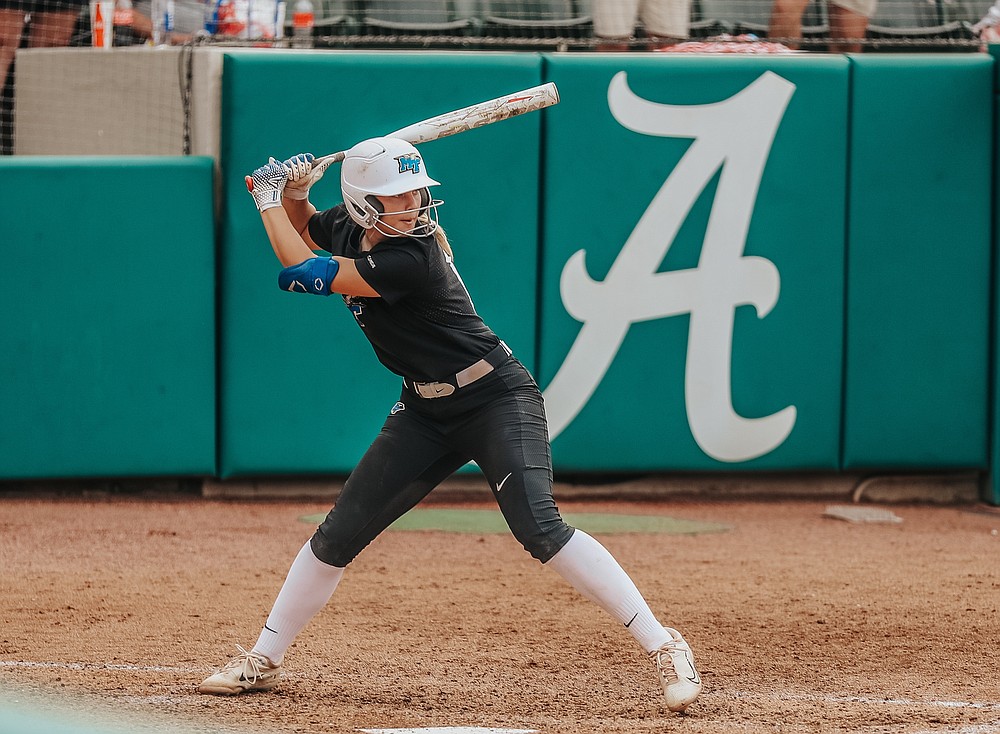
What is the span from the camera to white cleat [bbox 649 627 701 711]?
3.92 meters

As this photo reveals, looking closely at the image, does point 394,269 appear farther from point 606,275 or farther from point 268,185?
point 606,275

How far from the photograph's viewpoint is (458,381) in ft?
13.3

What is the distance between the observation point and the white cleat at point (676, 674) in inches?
154

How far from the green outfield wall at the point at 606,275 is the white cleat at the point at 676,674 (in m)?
3.85

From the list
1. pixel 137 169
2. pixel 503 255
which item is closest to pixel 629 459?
pixel 503 255

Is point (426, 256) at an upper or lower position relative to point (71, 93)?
lower

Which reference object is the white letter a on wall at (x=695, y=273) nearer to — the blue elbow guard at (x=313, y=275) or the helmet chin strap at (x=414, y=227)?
the helmet chin strap at (x=414, y=227)

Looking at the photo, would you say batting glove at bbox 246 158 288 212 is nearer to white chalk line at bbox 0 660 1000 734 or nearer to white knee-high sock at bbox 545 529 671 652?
white knee-high sock at bbox 545 529 671 652

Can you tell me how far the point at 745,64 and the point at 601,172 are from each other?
105cm

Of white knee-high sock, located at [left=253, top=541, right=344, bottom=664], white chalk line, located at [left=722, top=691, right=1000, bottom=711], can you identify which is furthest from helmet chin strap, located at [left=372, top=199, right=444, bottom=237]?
Answer: white chalk line, located at [left=722, top=691, right=1000, bottom=711]

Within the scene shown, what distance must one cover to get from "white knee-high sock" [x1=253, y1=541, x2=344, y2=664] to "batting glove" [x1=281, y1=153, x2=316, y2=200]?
1129mm

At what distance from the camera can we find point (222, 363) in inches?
299

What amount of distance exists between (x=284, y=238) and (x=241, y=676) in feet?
4.37

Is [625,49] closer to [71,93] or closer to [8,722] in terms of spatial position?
[71,93]
